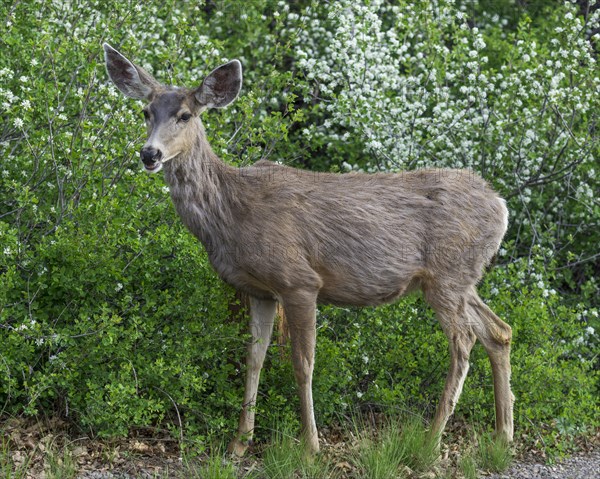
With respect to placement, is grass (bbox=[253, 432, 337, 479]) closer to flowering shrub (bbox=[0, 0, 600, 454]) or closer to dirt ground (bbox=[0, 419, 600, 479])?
dirt ground (bbox=[0, 419, 600, 479])

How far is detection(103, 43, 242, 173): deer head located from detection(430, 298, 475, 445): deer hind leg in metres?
2.10

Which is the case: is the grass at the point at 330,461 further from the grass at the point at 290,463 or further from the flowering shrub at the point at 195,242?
the flowering shrub at the point at 195,242

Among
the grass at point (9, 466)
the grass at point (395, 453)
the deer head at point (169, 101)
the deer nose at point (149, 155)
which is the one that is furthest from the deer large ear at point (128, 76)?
the grass at point (395, 453)

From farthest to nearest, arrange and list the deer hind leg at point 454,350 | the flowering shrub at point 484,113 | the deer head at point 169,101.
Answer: the flowering shrub at point 484,113, the deer hind leg at point 454,350, the deer head at point 169,101

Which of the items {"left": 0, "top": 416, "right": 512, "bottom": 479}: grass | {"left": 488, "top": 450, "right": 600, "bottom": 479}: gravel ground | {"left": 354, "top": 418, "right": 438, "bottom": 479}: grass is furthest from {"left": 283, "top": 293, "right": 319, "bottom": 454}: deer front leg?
{"left": 488, "top": 450, "right": 600, "bottom": 479}: gravel ground

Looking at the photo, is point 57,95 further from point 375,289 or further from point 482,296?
point 482,296

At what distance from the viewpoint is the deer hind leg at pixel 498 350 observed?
7578 mm

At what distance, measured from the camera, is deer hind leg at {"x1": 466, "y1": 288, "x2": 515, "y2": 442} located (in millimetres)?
7578

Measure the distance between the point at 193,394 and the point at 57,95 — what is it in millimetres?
2412

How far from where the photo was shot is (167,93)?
265 inches

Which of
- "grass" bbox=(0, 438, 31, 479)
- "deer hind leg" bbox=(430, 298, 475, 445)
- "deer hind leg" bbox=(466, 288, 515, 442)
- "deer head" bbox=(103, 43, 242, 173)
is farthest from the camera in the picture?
"deer hind leg" bbox=(466, 288, 515, 442)

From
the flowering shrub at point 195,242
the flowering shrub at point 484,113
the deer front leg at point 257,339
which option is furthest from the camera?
the flowering shrub at point 484,113

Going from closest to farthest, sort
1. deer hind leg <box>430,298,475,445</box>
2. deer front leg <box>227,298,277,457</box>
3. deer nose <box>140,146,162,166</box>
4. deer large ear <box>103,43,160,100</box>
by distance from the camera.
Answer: deer nose <box>140,146,162,166</box> → deer large ear <box>103,43,160,100</box> → deer front leg <box>227,298,277,457</box> → deer hind leg <box>430,298,475,445</box>

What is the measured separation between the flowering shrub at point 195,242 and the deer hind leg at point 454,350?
576 millimetres
